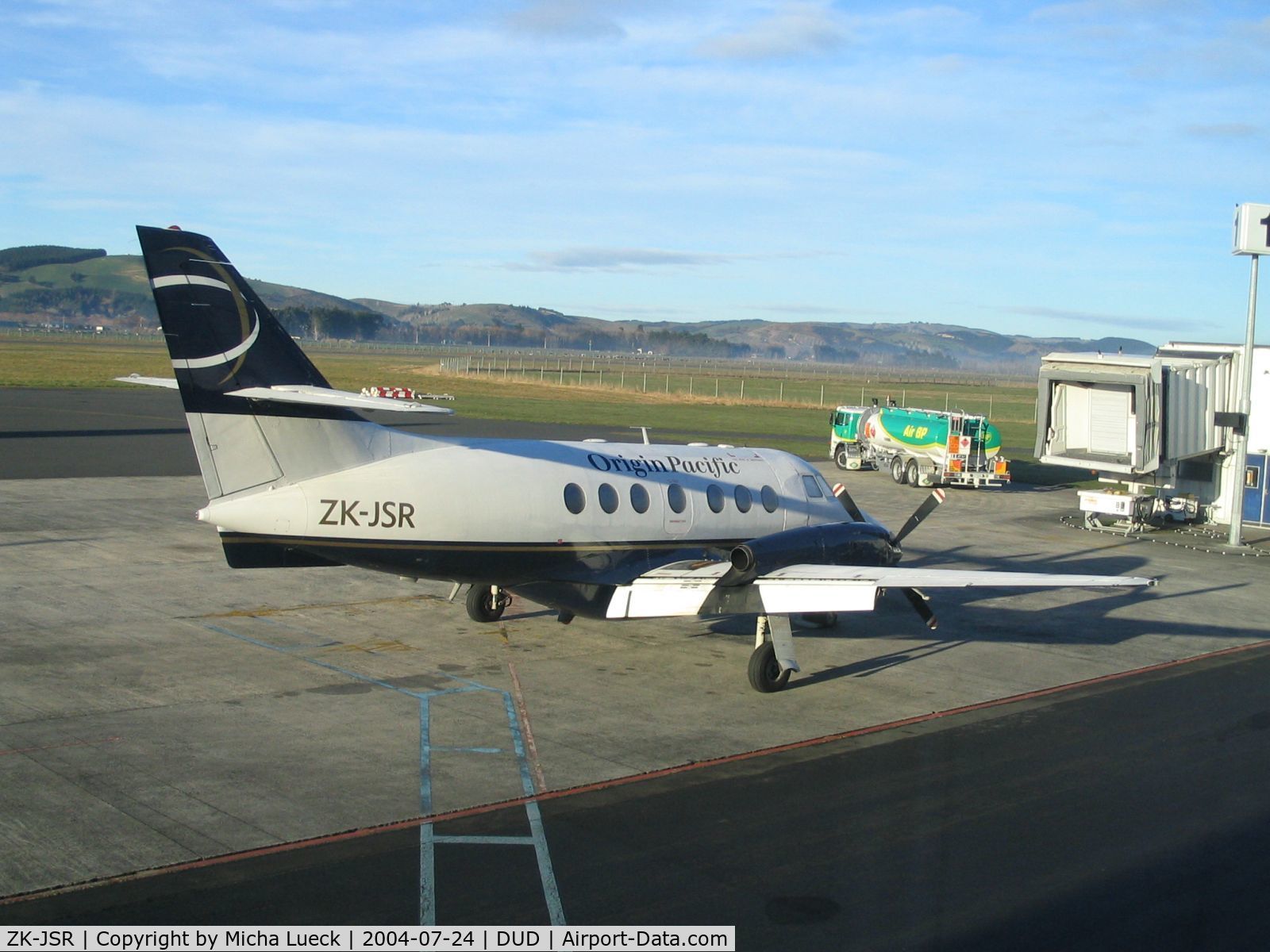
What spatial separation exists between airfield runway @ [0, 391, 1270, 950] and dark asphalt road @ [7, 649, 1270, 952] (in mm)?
39

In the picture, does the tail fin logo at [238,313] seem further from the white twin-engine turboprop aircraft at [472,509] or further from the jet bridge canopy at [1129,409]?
the jet bridge canopy at [1129,409]

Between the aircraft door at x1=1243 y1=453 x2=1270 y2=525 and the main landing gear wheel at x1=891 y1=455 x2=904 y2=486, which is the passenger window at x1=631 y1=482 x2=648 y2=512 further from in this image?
the main landing gear wheel at x1=891 y1=455 x2=904 y2=486

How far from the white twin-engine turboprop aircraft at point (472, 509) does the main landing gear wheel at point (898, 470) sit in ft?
86.6

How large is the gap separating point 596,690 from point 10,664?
790 cm

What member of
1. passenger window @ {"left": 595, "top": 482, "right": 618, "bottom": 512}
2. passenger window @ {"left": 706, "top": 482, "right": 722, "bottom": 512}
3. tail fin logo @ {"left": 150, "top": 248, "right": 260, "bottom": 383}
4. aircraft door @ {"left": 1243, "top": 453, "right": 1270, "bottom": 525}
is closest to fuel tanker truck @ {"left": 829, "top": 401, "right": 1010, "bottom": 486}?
aircraft door @ {"left": 1243, "top": 453, "right": 1270, "bottom": 525}

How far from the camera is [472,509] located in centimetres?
1598

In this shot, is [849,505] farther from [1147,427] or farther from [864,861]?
[1147,427]

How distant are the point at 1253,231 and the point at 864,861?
90.8 ft

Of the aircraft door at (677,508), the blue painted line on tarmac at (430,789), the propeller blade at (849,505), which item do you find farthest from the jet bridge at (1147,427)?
the blue painted line on tarmac at (430,789)

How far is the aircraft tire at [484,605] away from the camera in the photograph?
19219mm

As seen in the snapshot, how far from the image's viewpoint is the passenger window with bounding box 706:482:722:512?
19141 millimetres

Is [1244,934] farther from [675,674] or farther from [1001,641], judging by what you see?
[1001,641]

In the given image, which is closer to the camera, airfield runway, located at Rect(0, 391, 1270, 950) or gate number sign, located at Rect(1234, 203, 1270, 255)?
airfield runway, located at Rect(0, 391, 1270, 950)

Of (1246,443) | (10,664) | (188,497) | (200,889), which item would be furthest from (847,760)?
(1246,443)
